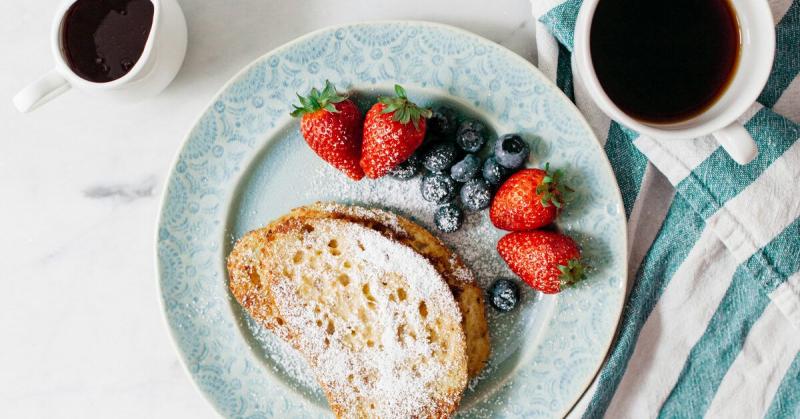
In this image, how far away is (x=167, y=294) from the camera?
1665 millimetres

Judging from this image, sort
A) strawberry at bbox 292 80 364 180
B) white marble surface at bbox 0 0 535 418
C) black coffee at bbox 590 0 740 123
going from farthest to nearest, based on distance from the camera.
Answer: white marble surface at bbox 0 0 535 418 → strawberry at bbox 292 80 364 180 → black coffee at bbox 590 0 740 123

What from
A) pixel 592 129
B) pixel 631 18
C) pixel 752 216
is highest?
pixel 631 18

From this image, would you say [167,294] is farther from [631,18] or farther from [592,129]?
[631,18]

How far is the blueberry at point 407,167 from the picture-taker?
1.59 metres

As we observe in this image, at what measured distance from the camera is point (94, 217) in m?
1.79

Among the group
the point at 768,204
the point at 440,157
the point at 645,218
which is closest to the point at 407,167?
the point at 440,157

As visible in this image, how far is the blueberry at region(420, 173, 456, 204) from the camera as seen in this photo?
1.56 meters

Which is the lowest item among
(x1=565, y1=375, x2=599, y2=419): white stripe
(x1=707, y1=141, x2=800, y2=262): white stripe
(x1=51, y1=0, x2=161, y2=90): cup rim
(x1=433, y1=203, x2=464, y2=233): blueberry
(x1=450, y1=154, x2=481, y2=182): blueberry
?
(x1=565, y1=375, x2=599, y2=419): white stripe

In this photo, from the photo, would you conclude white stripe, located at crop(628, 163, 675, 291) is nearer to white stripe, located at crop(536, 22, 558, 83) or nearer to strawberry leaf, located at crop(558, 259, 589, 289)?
strawberry leaf, located at crop(558, 259, 589, 289)

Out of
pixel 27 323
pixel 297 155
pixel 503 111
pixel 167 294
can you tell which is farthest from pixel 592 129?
pixel 27 323

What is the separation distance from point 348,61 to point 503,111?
1.27 ft

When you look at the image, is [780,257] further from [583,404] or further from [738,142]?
[583,404]

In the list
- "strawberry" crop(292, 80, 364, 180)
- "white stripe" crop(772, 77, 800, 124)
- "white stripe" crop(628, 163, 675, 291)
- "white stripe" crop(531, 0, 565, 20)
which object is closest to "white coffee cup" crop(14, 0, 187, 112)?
"strawberry" crop(292, 80, 364, 180)

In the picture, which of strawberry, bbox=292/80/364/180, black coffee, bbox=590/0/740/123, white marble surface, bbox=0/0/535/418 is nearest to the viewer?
black coffee, bbox=590/0/740/123
